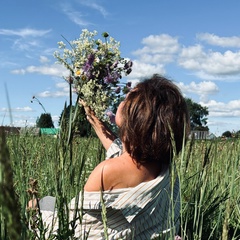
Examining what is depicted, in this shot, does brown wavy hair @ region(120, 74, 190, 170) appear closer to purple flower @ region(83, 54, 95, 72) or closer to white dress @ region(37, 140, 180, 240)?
white dress @ region(37, 140, 180, 240)

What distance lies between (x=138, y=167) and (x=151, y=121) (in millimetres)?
230

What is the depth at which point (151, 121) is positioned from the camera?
6.35 ft

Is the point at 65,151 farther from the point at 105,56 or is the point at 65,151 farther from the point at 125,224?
the point at 105,56

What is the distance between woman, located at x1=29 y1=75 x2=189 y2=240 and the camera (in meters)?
1.93

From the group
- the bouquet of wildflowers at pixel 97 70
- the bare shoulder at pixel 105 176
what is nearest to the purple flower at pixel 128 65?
the bouquet of wildflowers at pixel 97 70

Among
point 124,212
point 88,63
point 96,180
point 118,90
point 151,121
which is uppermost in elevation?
point 88,63

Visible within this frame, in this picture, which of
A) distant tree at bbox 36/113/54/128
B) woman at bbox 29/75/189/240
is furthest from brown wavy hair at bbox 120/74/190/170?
distant tree at bbox 36/113/54/128

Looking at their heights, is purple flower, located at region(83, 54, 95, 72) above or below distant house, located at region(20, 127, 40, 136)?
above

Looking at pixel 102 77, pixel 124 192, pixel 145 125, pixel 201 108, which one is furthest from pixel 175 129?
pixel 201 108

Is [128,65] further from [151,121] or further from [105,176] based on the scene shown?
[105,176]

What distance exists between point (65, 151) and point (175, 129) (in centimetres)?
104

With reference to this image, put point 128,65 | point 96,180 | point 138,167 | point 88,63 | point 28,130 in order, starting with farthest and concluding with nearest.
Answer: point 128,65, point 28,130, point 88,63, point 138,167, point 96,180

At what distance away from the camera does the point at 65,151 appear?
1044mm

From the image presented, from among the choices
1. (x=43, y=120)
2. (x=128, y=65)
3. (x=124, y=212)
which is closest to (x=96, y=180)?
(x=124, y=212)
